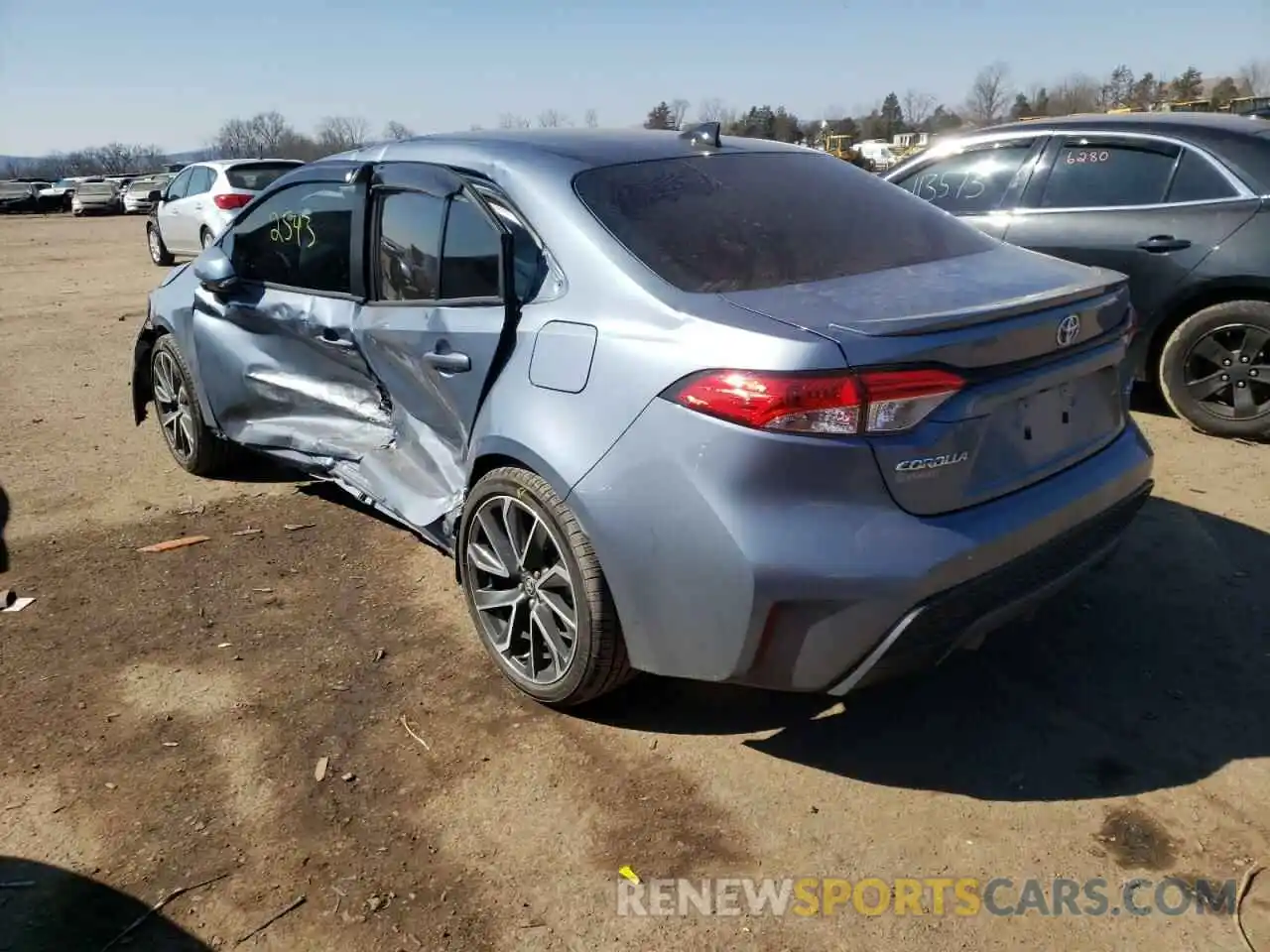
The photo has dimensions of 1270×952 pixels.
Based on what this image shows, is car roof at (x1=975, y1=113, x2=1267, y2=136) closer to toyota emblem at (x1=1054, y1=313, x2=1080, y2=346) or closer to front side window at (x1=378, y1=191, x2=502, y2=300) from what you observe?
toyota emblem at (x1=1054, y1=313, x2=1080, y2=346)

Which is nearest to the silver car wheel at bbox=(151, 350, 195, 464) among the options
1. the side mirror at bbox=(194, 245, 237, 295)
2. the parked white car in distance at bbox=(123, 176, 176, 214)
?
the side mirror at bbox=(194, 245, 237, 295)

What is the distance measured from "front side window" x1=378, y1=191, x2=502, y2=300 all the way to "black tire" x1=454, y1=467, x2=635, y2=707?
620 millimetres

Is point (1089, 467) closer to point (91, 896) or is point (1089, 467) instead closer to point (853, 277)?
point (853, 277)

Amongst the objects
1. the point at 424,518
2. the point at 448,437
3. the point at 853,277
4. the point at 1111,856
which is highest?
the point at 853,277

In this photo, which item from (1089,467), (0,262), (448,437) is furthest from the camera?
(0,262)

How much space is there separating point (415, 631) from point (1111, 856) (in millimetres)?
2339

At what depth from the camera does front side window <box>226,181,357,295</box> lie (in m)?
3.99

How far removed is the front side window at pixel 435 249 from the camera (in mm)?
3232

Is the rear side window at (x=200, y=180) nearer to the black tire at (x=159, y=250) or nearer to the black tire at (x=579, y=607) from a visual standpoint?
the black tire at (x=159, y=250)

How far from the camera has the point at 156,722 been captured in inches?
125

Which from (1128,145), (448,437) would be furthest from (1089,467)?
(1128,145)

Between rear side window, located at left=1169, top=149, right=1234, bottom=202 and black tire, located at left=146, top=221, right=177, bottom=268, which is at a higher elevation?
rear side window, located at left=1169, top=149, right=1234, bottom=202

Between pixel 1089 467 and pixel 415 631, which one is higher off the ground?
pixel 1089 467

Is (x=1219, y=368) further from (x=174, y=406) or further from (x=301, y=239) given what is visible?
Result: (x=174, y=406)
